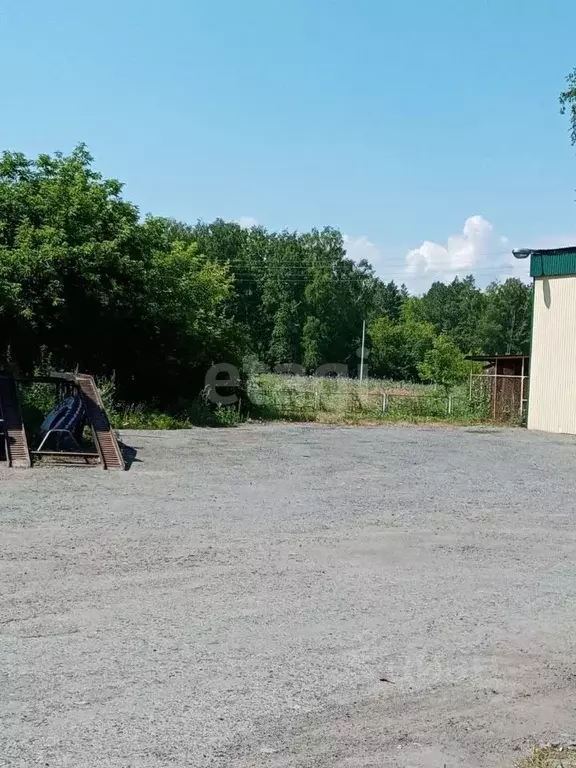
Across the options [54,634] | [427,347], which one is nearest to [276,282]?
[427,347]

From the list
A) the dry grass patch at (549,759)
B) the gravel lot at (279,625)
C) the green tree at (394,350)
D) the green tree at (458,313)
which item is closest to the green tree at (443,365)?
the green tree at (394,350)

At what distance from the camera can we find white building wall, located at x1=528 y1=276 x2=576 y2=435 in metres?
28.3

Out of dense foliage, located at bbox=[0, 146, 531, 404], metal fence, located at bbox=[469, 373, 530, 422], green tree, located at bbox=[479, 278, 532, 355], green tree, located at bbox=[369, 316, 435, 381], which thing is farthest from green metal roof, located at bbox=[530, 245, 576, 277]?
green tree, located at bbox=[479, 278, 532, 355]

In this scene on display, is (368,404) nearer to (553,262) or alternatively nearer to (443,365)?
(553,262)

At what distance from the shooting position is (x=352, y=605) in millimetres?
6863

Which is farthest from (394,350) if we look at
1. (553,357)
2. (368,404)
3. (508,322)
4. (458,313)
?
(553,357)

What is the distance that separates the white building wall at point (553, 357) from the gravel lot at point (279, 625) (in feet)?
52.9

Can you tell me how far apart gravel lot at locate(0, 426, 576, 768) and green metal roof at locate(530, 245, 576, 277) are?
16.9m

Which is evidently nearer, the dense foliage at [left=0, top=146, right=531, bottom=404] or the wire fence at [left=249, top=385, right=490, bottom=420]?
the dense foliage at [left=0, top=146, right=531, bottom=404]

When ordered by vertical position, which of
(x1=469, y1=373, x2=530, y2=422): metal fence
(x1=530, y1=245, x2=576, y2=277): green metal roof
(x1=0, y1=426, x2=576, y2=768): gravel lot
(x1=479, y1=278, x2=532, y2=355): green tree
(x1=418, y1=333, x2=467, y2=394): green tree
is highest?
(x1=479, y1=278, x2=532, y2=355): green tree

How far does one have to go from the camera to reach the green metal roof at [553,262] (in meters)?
28.2

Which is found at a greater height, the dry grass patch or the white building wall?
the white building wall

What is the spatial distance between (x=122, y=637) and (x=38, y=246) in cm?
2075

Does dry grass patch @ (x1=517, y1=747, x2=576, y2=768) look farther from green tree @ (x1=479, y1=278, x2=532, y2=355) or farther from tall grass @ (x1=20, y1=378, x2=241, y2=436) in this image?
green tree @ (x1=479, y1=278, x2=532, y2=355)
